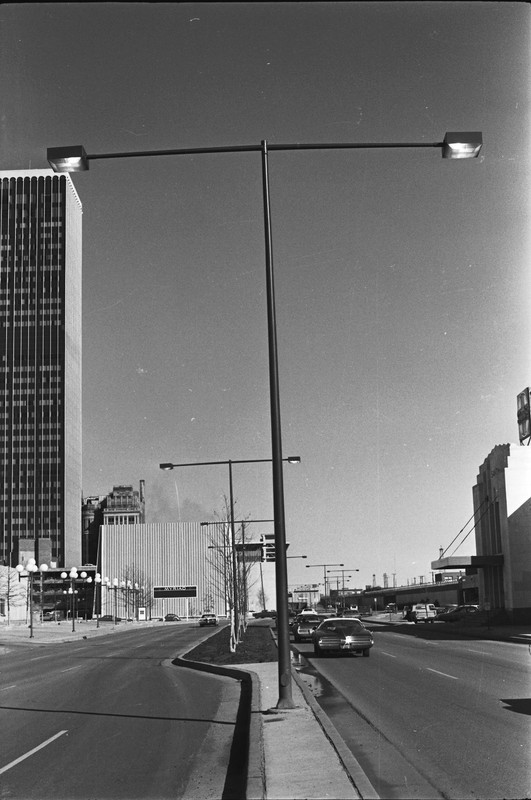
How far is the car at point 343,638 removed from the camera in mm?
29891

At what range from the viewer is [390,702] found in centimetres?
1684

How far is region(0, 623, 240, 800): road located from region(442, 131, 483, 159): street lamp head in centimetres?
977

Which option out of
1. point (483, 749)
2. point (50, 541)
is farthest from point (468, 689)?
point (50, 541)

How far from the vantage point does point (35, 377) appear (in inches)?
6959

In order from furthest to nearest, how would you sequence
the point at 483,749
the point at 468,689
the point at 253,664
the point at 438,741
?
1. the point at 253,664
2. the point at 468,689
3. the point at 438,741
4. the point at 483,749

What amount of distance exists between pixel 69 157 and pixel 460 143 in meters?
6.35

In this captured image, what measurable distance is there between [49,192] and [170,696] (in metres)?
174

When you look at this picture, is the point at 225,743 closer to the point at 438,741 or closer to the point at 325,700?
the point at 438,741

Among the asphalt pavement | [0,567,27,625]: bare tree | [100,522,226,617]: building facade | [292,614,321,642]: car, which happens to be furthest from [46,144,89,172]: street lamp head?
[100,522,226,617]: building facade

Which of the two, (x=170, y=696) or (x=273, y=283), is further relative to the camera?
(x=170, y=696)

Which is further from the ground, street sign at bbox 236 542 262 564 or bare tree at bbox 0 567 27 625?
street sign at bbox 236 542 262 564

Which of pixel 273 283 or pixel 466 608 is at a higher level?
pixel 273 283

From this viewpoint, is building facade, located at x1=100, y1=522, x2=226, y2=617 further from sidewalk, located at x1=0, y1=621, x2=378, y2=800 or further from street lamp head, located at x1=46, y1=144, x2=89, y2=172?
sidewalk, located at x1=0, y1=621, x2=378, y2=800

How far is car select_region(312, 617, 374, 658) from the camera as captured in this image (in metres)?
29.9
